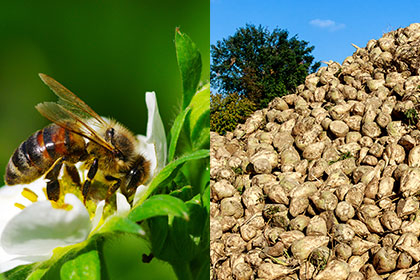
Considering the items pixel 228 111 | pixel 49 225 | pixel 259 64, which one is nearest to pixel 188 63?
pixel 49 225

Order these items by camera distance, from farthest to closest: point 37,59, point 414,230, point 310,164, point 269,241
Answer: point 310,164
point 269,241
point 414,230
point 37,59

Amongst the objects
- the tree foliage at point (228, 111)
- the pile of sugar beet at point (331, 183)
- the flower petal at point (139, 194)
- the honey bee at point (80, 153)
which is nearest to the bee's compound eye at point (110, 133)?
the honey bee at point (80, 153)

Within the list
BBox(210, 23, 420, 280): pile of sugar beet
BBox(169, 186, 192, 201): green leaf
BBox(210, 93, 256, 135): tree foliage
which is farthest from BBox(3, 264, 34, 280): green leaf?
BBox(210, 93, 256, 135): tree foliage

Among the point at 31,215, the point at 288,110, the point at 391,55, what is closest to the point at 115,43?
the point at 31,215

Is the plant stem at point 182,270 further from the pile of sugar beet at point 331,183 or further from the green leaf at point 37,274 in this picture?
the pile of sugar beet at point 331,183

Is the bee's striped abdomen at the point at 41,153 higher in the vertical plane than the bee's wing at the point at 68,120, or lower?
lower

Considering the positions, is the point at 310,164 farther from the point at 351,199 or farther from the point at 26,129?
the point at 26,129
